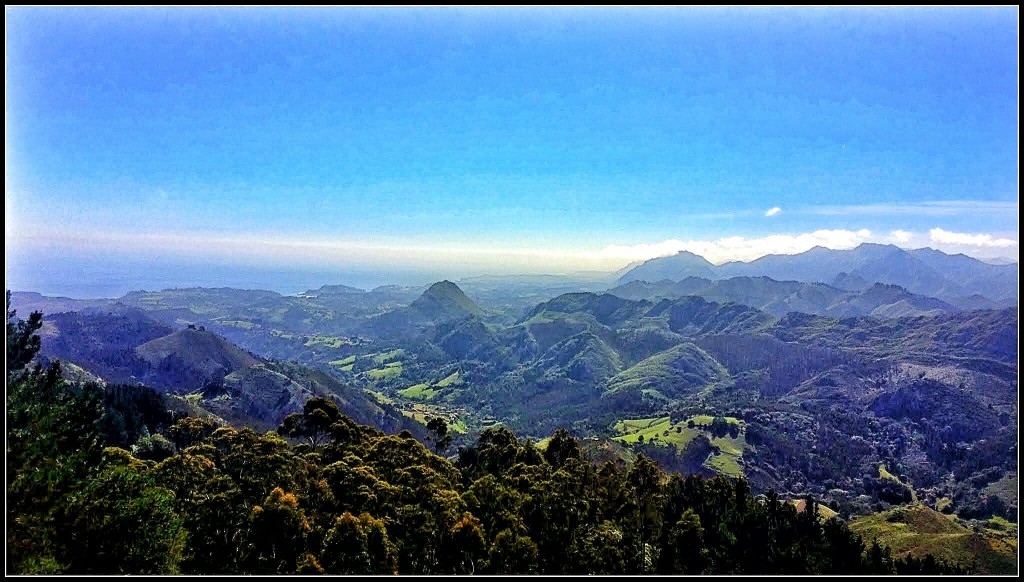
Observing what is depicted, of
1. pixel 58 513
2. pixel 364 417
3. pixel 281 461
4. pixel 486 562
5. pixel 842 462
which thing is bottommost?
pixel 842 462

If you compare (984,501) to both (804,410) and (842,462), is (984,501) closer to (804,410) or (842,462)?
(842,462)

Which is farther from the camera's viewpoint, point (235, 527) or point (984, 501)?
point (984, 501)

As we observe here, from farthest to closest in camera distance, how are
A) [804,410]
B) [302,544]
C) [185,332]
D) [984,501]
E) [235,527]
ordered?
[804,410]
[185,332]
[984,501]
[235,527]
[302,544]

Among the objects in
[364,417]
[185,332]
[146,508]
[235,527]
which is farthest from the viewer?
[185,332]

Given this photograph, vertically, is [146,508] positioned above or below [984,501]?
above

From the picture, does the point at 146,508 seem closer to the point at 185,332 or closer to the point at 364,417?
the point at 364,417

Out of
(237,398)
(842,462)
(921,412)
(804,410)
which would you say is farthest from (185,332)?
(921,412)

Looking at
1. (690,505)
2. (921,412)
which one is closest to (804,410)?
(921,412)
